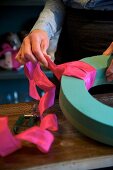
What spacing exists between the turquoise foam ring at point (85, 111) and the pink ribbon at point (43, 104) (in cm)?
3

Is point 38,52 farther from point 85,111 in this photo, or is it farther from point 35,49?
point 85,111

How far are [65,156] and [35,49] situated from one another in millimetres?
231

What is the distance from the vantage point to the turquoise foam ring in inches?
19.9

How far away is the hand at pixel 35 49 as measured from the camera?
62cm

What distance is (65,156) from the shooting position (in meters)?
0.49

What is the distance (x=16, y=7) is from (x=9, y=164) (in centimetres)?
109

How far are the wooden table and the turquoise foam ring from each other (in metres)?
0.02

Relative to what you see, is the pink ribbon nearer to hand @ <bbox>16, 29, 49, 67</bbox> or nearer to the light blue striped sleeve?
hand @ <bbox>16, 29, 49, 67</bbox>

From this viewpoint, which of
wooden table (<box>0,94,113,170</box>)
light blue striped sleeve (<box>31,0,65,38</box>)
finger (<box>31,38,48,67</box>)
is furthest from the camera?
light blue striped sleeve (<box>31,0,65,38</box>)

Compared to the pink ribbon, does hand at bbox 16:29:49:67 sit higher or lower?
higher

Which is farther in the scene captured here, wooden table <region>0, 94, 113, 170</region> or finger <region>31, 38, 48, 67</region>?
finger <region>31, 38, 48, 67</region>

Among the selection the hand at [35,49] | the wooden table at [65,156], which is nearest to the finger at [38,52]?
the hand at [35,49]

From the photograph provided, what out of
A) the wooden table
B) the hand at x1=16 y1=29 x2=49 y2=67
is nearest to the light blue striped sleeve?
the hand at x1=16 y1=29 x2=49 y2=67

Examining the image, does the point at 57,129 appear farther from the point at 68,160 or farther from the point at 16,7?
the point at 16,7
